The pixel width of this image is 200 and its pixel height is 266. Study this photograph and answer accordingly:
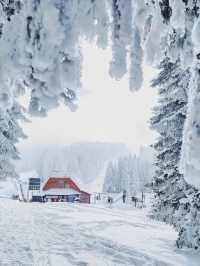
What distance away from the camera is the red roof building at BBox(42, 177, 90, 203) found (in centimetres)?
6731

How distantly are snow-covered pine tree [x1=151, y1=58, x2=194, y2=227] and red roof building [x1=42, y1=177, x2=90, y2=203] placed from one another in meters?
51.5

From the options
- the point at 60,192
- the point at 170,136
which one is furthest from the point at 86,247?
the point at 60,192

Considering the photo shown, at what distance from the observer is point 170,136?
50.9 ft

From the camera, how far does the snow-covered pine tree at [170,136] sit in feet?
46.5

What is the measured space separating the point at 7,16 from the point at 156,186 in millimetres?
14160

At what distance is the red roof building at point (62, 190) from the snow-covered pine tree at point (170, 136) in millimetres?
51453

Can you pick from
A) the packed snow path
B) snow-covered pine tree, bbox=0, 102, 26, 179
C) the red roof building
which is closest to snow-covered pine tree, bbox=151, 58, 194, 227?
the packed snow path

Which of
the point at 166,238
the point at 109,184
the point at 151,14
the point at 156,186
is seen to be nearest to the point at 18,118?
the point at 156,186

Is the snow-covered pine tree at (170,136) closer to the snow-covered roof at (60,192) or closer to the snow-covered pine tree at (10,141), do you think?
the snow-covered pine tree at (10,141)

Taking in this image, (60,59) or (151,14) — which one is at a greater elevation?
(151,14)

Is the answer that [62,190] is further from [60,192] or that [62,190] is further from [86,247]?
[86,247]

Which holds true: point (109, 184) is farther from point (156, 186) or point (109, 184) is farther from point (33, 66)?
point (33, 66)

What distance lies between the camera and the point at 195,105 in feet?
9.53

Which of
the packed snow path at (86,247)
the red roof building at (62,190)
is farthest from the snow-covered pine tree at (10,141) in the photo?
the red roof building at (62,190)
